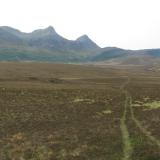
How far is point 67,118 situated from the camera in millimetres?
50188

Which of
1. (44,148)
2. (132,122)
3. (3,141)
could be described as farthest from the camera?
(132,122)

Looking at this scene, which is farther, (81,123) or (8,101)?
(8,101)

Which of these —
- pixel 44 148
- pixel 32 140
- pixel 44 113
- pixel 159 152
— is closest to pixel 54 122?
pixel 44 113

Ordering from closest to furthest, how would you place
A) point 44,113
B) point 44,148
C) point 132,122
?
Answer: 1. point 44,148
2. point 132,122
3. point 44,113

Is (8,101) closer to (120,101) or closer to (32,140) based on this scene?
(120,101)

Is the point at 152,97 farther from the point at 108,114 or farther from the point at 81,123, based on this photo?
the point at 81,123

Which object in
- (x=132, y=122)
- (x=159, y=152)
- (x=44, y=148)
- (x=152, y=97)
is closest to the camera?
(x=159, y=152)

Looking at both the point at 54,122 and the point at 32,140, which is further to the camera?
the point at 54,122

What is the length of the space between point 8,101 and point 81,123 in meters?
22.1

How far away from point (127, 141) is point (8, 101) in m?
33.7

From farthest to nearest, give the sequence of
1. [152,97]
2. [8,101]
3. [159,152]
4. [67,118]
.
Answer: [152,97]
[8,101]
[67,118]
[159,152]

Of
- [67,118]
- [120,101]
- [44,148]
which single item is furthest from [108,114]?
[44,148]

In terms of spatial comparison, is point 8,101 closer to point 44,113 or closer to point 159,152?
point 44,113

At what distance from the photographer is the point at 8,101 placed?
215 feet
